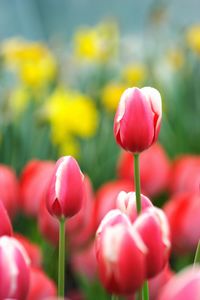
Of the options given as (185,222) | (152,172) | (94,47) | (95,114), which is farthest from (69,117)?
(185,222)

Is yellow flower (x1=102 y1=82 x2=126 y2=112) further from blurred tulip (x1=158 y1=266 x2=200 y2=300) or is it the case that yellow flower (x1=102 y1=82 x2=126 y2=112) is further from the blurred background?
blurred tulip (x1=158 y1=266 x2=200 y2=300)

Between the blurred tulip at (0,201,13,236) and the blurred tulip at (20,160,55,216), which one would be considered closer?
the blurred tulip at (0,201,13,236)

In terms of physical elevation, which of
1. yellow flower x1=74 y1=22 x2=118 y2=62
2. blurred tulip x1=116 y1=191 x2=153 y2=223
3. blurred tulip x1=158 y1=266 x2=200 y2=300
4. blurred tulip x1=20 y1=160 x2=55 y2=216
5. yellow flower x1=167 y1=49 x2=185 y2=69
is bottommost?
blurred tulip x1=20 y1=160 x2=55 y2=216

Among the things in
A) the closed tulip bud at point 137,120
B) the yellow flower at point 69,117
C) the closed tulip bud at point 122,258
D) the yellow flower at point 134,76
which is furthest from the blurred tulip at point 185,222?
the yellow flower at point 134,76

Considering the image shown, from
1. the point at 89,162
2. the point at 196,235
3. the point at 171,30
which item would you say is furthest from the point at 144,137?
the point at 171,30

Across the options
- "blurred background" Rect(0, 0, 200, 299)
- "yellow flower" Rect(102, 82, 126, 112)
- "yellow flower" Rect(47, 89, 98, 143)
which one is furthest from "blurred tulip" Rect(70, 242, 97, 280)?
"yellow flower" Rect(102, 82, 126, 112)

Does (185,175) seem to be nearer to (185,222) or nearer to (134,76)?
(185,222)

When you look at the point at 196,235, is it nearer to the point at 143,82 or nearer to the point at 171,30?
the point at 143,82
